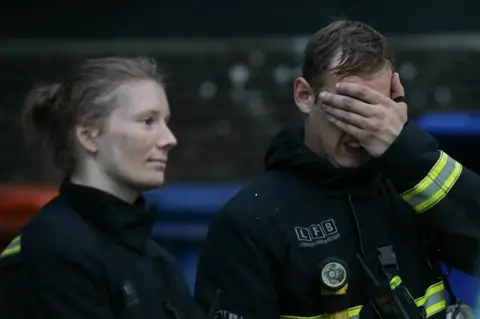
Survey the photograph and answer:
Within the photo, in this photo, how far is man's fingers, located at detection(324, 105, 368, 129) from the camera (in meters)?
2.53

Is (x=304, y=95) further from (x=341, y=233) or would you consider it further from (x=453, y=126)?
(x=453, y=126)

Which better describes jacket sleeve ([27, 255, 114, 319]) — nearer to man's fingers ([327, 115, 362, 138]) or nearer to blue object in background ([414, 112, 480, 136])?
man's fingers ([327, 115, 362, 138])

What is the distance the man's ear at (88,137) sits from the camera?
2.57 m

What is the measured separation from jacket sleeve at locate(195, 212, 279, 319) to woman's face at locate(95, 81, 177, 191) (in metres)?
0.20

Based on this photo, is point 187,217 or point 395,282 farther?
point 187,217

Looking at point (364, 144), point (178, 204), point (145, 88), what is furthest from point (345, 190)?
point (178, 204)

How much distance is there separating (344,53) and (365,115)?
0.17 metres

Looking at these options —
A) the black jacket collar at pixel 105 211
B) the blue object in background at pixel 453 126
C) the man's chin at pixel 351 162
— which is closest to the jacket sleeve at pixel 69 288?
the black jacket collar at pixel 105 211

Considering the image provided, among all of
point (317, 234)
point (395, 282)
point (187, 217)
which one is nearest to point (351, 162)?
point (317, 234)

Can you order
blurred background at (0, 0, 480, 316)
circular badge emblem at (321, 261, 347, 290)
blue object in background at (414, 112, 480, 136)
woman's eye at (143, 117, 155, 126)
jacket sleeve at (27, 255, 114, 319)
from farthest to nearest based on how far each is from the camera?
blurred background at (0, 0, 480, 316), blue object in background at (414, 112, 480, 136), woman's eye at (143, 117, 155, 126), circular badge emblem at (321, 261, 347, 290), jacket sleeve at (27, 255, 114, 319)

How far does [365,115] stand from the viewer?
253cm

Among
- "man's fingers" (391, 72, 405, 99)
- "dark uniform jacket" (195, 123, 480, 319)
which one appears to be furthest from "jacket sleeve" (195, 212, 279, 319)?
"man's fingers" (391, 72, 405, 99)

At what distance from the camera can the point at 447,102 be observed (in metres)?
7.11

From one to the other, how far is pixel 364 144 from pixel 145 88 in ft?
1.82
